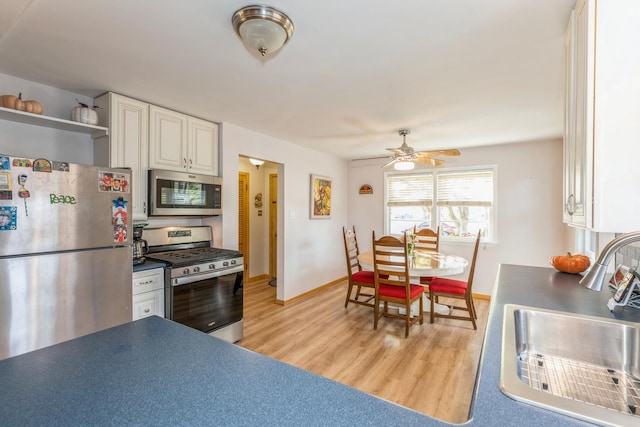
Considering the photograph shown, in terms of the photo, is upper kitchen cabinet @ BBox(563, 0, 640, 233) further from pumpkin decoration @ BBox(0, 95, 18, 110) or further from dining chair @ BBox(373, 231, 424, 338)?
pumpkin decoration @ BBox(0, 95, 18, 110)

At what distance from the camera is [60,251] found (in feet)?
5.98

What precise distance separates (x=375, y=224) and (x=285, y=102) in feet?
10.8

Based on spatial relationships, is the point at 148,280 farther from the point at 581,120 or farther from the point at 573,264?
the point at 573,264

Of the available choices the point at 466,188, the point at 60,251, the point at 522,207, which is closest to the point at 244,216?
the point at 60,251

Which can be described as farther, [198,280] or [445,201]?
Answer: [445,201]

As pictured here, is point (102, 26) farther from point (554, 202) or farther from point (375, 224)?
point (554, 202)

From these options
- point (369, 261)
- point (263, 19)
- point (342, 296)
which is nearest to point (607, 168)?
point (263, 19)

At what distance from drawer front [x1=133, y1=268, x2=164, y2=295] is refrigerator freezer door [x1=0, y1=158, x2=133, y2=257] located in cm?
29

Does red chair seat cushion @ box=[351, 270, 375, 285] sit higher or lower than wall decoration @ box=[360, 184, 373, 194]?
lower

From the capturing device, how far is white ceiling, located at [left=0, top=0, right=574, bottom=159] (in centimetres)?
145

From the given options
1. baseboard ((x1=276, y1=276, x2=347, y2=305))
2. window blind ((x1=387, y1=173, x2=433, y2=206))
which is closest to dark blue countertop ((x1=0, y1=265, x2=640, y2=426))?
baseboard ((x1=276, y1=276, x2=347, y2=305))

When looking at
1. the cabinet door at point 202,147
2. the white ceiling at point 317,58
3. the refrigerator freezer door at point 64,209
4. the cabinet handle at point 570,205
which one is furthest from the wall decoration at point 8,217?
the cabinet handle at point 570,205

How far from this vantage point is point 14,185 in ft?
5.45

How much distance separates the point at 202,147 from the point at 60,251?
5.36ft
